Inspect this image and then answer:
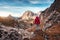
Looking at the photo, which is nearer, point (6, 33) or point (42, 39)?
point (6, 33)

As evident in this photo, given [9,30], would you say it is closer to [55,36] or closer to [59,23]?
[55,36]

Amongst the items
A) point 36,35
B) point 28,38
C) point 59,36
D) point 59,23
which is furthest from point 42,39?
point 59,23

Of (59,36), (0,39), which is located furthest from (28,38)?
(59,36)

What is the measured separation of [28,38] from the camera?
233 feet

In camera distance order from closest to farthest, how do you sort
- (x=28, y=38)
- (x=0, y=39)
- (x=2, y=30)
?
(x=0, y=39) < (x=2, y=30) < (x=28, y=38)

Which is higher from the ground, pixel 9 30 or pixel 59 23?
pixel 9 30

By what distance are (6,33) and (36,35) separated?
21581mm

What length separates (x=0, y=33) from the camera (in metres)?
62.4

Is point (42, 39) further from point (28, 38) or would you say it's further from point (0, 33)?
point (0, 33)

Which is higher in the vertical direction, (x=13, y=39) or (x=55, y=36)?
(x=13, y=39)

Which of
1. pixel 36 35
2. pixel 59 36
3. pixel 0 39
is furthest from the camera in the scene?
pixel 59 36

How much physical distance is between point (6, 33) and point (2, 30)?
1.81 meters

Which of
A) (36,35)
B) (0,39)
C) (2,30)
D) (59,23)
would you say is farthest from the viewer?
(59,23)

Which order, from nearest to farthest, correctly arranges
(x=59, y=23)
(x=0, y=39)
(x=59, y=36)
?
(x=0, y=39)
(x=59, y=36)
(x=59, y=23)
